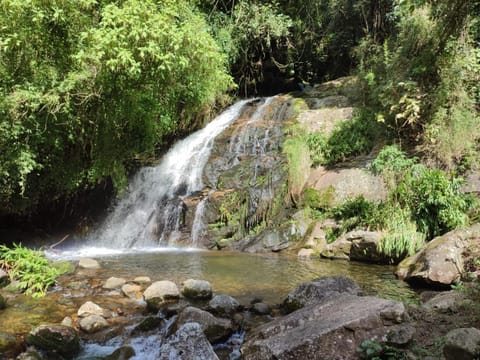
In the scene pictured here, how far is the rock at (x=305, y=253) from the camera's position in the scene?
842 cm

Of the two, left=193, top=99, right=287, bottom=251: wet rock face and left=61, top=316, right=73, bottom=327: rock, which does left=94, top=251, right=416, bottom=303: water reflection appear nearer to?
left=193, top=99, right=287, bottom=251: wet rock face

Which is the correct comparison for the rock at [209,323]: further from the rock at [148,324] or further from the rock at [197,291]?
the rock at [197,291]

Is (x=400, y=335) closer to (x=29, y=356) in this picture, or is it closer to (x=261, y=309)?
(x=261, y=309)

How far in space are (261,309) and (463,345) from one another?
2717mm

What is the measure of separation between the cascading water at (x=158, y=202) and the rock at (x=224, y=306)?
550 centimetres

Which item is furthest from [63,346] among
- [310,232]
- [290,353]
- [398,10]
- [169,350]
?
[398,10]

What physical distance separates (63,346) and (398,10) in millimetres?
11774

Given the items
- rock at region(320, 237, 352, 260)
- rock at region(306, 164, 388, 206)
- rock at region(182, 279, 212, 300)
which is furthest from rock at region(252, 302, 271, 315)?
rock at region(306, 164, 388, 206)

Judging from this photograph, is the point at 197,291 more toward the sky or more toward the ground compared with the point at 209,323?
more toward the ground

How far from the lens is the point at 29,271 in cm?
588

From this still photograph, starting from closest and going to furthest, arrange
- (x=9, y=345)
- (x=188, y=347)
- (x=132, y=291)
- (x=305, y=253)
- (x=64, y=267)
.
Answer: (x=188, y=347), (x=9, y=345), (x=132, y=291), (x=64, y=267), (x=305, y=253)

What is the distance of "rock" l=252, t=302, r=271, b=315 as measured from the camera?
478 cm

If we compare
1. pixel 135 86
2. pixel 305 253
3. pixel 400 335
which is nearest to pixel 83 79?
pixel 135 86

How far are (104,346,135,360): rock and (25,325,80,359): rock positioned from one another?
0.43 meters
